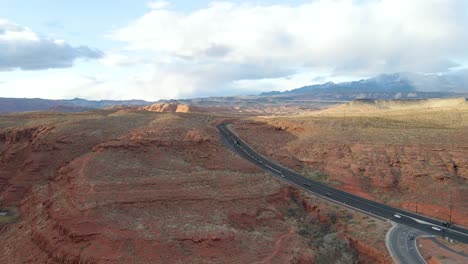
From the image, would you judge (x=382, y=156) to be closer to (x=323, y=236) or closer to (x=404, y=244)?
(x=323, y=236)

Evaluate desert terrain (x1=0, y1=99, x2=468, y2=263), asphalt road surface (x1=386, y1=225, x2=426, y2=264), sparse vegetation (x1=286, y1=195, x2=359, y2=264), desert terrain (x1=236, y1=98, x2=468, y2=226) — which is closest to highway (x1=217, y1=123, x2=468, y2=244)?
desert terrain (x1=236, y1=98, x2=468, y2=226)

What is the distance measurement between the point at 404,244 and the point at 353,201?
12651 mm

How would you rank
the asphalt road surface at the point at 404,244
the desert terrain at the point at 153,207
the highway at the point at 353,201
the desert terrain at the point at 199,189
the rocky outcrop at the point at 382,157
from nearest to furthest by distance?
the desert terrain at the point at 153,207
the desert terrain at the point at 199,189
the asphalt road surface at the point at 404,244
the highway at the point at 353,201
the rocky outcrop at the point at 382,157

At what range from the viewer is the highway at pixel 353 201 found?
5069 centimetres

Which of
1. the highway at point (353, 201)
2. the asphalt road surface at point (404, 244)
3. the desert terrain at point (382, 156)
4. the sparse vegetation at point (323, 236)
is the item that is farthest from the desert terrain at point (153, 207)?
the desert terrain at point (382, 156)

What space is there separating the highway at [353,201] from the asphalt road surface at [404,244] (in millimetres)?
2037

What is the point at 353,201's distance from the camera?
192ft

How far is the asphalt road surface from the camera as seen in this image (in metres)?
43.2

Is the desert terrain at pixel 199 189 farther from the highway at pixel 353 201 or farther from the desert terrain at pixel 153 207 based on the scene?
the highway at pixel 353 201

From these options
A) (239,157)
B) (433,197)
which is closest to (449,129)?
(433,197)

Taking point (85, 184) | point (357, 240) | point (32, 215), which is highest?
point (85, 184)

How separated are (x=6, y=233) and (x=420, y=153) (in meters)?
59.1

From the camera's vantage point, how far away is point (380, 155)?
2628 inches

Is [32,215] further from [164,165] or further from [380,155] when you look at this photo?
[380,155]
